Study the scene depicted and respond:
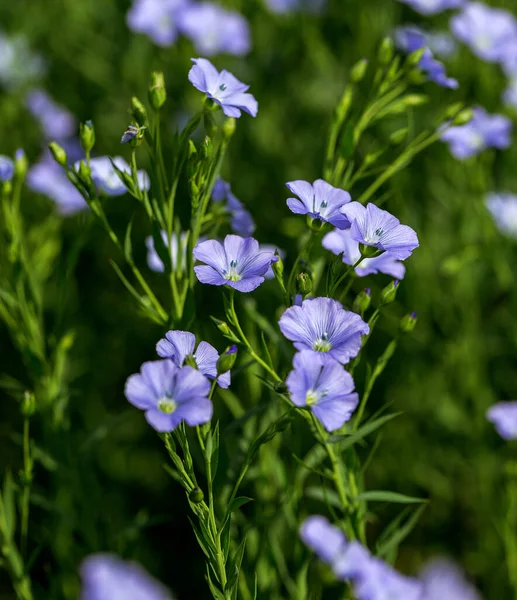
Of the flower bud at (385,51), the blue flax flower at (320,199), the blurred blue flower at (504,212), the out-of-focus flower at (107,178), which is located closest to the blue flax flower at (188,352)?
the blue flax flower at (320,199)

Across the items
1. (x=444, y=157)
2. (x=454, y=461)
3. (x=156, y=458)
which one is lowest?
(x=156, y=458)

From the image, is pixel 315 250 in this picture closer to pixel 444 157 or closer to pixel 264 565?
pixel 264 565

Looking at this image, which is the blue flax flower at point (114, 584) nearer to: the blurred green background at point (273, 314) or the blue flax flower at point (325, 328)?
the blue flax flower at point (325, 328)

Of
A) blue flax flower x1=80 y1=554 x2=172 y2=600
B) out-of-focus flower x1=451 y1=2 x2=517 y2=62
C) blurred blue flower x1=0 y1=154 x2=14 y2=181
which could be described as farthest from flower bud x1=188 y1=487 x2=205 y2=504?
out-of-focus flower x1=451 y1=2 x2=517 y2=62

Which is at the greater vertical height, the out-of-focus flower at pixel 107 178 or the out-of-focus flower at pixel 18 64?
the out-of-focus flower at pixel 107 178

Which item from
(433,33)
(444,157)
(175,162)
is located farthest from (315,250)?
(433,33)

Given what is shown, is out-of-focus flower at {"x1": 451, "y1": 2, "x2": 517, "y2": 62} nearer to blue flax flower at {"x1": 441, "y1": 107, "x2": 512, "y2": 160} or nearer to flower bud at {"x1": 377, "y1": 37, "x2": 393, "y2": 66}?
blue flax flower at {"x1": 441, "y1": 107, "x2": 512, "y2": 160}
